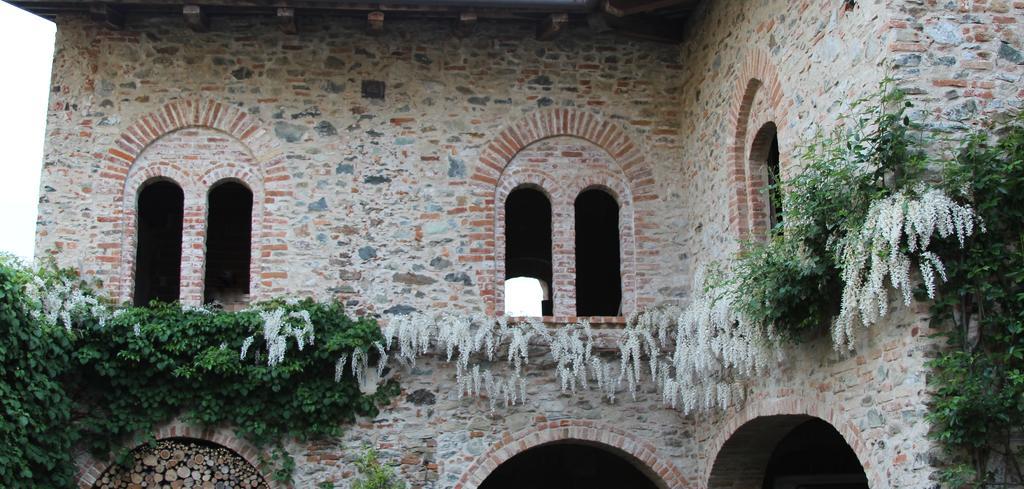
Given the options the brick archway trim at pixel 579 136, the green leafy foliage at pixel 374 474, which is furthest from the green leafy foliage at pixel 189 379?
the brick archway trim at pixel 579 136

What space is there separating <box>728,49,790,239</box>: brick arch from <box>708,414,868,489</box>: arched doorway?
162 cm

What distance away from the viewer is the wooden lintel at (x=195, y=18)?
1049 centimetres

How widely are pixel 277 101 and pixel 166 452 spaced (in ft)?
10.9

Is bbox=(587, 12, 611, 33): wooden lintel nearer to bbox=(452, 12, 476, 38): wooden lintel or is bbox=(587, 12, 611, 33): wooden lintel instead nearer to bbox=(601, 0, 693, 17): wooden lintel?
bbox=(601, 0, 693, 17): wooden lintel

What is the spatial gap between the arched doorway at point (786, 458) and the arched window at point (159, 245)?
678 centimetres

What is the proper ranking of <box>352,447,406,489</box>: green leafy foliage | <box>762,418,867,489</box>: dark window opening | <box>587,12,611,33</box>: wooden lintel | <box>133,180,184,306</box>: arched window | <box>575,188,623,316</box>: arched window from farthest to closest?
<box>575,188,623,316</box>: arched window < <box>133,180,184,306</box>: arched window < <box>587,12,611,33</box>: wooden lintel < <box>762,418,867,489</box>: dark window opening < <box>352,447,406,489</box>: green leafy foliage

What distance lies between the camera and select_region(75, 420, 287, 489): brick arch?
9500 mm

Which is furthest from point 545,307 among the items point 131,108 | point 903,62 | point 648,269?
point 903,62

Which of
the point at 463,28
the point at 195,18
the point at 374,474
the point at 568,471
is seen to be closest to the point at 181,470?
the point at 374,474

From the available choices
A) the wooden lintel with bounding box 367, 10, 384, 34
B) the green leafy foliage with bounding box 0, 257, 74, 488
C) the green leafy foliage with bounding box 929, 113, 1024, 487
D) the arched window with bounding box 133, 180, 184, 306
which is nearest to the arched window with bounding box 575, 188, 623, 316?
the wooden lintel with bounding box 367, 10, 384, 34

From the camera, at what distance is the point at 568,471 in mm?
12062

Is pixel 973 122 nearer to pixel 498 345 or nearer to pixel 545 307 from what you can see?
pixel 498 345

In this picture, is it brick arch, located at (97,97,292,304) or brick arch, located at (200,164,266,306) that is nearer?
brick arch, located at (97,97,292,304)

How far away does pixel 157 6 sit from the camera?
10.6 meters
